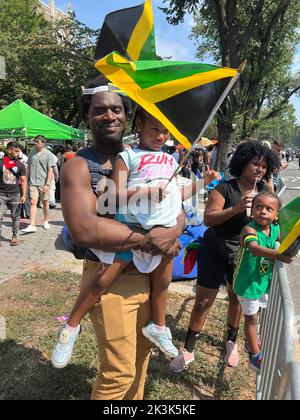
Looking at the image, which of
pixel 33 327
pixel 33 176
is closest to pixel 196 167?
pixel 33 176

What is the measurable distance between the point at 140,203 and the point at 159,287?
1.93 ft

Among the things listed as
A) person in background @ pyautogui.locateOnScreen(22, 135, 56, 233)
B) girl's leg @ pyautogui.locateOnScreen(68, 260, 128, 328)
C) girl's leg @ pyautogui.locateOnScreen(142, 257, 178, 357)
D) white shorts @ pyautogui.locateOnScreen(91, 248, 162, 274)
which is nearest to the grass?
girl's leg @ pyautogui.locateOnScreen(142, 257, 178, 357)

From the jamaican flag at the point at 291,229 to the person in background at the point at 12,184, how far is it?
5.96 meters

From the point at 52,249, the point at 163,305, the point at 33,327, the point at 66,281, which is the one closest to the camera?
the point at 163,305

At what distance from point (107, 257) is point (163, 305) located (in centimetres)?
55

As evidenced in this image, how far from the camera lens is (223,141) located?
11617 mm

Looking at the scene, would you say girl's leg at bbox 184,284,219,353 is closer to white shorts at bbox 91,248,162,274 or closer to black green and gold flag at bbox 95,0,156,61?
white shorts at bbox 91,248,162,274

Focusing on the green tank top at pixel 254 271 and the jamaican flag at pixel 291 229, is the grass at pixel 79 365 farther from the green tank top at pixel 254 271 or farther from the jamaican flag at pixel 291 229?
the jamaican flag at pixel 291 229

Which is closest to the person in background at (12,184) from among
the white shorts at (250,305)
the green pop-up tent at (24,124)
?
the green pop-up tent at (24,124)

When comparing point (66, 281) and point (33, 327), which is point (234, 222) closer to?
point (33, 327)

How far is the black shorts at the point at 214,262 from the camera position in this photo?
3.12 meters

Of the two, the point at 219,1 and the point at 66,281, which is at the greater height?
the point at 219,1

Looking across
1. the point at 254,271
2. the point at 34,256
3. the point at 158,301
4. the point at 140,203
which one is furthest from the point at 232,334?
the point at 34,256

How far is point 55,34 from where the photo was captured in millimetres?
25578
